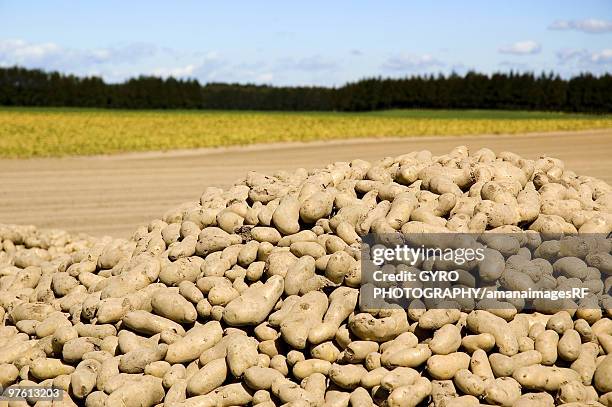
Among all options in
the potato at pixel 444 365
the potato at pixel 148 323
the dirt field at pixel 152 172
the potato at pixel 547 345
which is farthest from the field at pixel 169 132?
the potato at pixel 547 345

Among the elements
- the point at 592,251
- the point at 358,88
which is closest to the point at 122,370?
the point at 592,251

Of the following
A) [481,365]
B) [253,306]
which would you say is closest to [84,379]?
[253,306]

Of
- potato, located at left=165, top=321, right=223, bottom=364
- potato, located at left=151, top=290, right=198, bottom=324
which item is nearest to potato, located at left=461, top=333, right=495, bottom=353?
potato, located at left=165, top=321, right=223, bottom=364

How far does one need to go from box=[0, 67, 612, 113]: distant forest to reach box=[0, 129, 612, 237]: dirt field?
30.9 metres

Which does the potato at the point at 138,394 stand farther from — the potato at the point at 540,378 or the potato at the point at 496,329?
the potato at the point at 540,378

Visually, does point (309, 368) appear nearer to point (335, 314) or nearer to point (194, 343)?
point (335, 314)

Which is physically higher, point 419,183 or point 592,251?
point 419,183

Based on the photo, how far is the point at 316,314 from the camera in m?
4.79

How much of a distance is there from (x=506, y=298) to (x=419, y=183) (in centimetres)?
140

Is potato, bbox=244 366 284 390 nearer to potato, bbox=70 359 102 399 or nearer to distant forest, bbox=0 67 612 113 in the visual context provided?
potato, bbox=70 359 102 399

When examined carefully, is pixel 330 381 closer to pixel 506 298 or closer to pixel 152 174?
pixel 506 298

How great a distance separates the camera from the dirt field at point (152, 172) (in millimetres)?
13445

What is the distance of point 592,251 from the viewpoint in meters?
5.12

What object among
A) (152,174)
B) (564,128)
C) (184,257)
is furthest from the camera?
(564,128)
